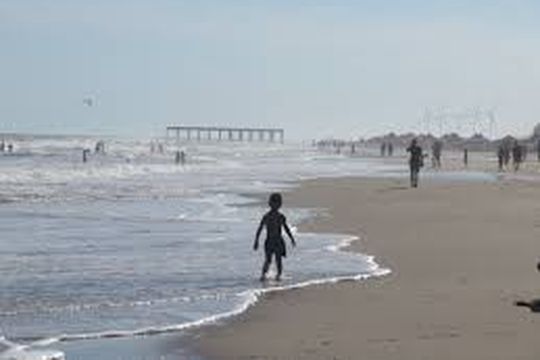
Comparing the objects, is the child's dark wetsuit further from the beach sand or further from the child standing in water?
the beach sand

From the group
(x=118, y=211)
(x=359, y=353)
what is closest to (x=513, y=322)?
(x=359, y=353)

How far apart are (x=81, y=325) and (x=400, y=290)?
4.02 metres

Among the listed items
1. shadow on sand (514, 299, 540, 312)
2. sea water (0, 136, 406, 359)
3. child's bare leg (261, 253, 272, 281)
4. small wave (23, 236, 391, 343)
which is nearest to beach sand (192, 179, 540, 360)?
shadow on sand (514, 299, 540, 312)

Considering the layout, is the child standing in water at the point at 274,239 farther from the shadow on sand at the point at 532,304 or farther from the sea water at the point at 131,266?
the shadow on sand at the point at 532,304

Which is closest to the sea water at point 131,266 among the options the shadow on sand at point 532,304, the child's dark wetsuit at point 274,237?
the child's dark wetsuit at point 274,237

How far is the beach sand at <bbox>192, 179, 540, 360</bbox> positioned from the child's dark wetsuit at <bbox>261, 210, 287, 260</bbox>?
1.20 metres

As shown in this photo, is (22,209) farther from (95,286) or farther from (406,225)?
(95,286)

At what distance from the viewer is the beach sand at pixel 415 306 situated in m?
9.77

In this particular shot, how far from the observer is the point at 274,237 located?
15.1 m

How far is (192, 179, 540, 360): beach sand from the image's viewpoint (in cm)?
977

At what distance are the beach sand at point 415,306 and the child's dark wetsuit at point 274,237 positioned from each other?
1.20 meters

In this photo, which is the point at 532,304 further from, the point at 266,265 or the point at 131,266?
the point at 131,266

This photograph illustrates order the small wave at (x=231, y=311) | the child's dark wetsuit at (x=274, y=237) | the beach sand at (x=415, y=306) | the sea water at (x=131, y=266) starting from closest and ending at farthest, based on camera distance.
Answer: the beach sand at (x=415, y=306)
the small wave at (x=231, y=311)
the sea water at (x=131, y=266)
the child's dark wetsuit at (x=274, y=237)

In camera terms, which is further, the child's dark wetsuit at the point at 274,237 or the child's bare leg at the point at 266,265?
the child's dark wetsuit at the point at 274,237
